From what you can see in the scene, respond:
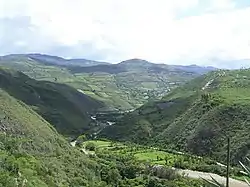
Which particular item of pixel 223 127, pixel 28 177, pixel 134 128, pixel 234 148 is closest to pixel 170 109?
pixel 134 128

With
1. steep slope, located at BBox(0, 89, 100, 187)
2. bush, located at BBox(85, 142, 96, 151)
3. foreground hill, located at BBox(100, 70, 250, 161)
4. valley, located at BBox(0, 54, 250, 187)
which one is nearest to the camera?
steep slope, located at BBox(0, 89, 100, 187)

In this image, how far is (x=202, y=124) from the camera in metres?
134

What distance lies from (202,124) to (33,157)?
6969cm

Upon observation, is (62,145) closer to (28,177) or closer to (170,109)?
(28,177)

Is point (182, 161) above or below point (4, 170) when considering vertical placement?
below

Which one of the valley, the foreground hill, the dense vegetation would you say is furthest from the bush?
the foreground hill

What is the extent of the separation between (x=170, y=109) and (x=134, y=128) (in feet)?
67.5

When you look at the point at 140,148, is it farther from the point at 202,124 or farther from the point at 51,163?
the point at 51,163

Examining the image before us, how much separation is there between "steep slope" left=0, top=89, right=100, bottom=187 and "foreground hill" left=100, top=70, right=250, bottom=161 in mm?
40147

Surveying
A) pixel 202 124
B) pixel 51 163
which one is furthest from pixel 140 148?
pixel 51 163

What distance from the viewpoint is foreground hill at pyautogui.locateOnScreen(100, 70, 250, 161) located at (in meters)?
124

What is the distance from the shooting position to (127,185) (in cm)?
8488

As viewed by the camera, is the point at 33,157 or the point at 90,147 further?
the point at 90,147

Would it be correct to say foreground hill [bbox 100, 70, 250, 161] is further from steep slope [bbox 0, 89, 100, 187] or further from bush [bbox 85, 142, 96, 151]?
steep slope [bbox 0, 89, 100, 187]
